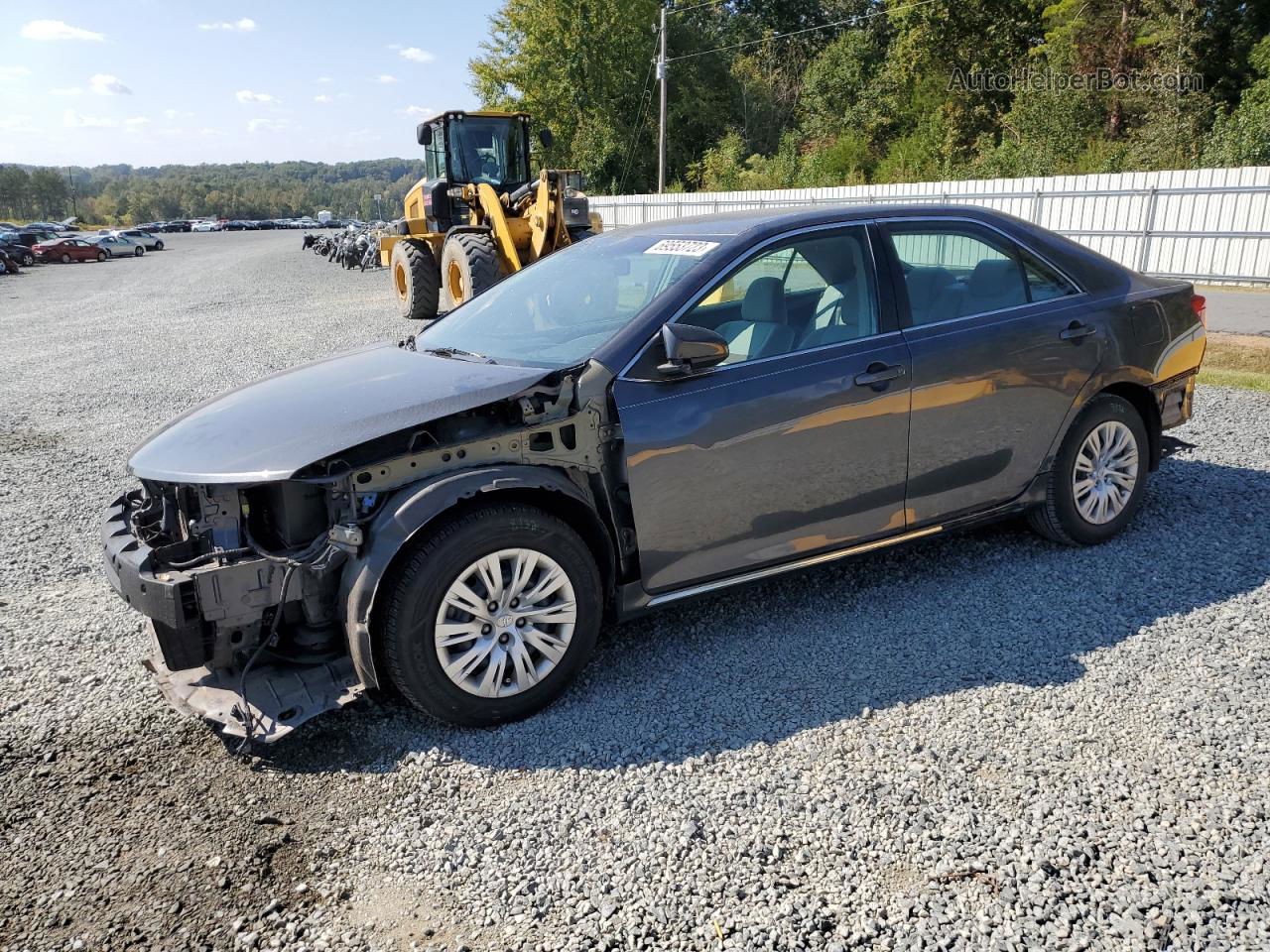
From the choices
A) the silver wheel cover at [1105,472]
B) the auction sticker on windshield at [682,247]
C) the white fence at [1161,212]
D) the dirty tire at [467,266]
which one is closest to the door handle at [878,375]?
the auction sticker on windshield at [682,247]

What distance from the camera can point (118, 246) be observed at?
4641cm

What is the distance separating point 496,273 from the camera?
12.9 m

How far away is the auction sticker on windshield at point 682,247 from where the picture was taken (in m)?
3.86

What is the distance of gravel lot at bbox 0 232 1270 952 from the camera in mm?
2422

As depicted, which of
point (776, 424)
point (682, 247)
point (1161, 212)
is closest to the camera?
point (776, 424)

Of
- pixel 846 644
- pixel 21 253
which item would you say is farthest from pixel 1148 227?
pixel 21 253

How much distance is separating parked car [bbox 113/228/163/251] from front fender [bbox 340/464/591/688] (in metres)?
52.6

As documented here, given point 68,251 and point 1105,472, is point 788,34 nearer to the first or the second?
point 68,251

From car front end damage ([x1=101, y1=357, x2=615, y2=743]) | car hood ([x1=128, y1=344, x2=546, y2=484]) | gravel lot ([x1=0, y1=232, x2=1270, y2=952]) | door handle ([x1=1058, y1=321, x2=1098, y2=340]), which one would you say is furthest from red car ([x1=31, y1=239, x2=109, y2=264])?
door handle ([x1=1058, y1=321, x2=1098, y2=340])

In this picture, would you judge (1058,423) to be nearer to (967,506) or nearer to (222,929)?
(967,506)

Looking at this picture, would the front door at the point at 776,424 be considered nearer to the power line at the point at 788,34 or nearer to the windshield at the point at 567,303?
the windshield at the point at 567,303

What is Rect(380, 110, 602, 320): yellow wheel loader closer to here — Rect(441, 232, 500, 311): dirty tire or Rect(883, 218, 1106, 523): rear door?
Rect(441, 232, 500, 311): dirty tire

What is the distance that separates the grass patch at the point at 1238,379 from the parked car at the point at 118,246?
47.8 m

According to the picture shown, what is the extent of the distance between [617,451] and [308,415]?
3.77 feet
